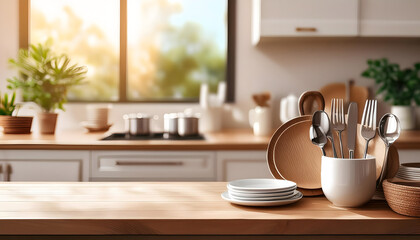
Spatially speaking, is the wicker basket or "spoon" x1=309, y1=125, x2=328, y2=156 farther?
"spoon" x1=309, y1=125, x2=328, y2=156

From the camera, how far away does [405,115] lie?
316 centimetres

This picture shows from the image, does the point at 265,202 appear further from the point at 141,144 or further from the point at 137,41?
the point at 137,41

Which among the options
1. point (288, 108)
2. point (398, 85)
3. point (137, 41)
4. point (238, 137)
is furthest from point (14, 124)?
point (398, 85)

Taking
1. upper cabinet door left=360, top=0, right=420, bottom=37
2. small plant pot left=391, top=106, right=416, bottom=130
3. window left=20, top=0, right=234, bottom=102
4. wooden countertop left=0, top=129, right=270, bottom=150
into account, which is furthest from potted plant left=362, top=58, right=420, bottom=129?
wooden countertop left=0, top=129, right=270, bottom=150

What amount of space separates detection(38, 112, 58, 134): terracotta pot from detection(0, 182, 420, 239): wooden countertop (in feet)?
5.89

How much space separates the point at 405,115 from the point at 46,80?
2417 mm

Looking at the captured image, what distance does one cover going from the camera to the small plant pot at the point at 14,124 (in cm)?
285

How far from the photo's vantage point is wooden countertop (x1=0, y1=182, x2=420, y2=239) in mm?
964

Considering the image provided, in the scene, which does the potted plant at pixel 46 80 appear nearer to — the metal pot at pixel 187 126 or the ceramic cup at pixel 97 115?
the ceramic cup at pixel 97 115

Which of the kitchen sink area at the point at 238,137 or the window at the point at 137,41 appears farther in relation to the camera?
the window at the point at 137,41

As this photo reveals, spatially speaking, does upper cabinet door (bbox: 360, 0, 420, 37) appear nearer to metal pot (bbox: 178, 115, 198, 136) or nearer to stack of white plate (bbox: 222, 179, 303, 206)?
metal pot (bbox: 178, 115, 198, 136)

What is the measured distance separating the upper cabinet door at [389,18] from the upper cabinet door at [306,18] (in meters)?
0.08

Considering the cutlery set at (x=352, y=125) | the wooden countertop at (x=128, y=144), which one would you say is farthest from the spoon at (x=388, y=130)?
the wooden countertop at (x=128, y=144)

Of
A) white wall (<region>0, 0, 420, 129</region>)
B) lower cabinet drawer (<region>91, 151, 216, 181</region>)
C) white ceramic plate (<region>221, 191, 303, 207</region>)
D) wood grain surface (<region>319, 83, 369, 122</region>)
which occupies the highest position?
white wall (<region>0, 0, 420, 129</region>)
